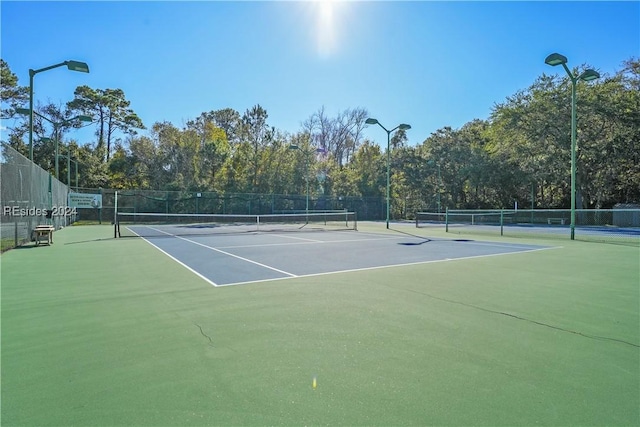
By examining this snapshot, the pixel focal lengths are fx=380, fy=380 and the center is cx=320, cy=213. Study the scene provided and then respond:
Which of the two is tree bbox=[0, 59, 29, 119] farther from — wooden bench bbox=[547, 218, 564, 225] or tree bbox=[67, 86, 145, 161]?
wooden bench bbox=[547, 218, 564, 225]

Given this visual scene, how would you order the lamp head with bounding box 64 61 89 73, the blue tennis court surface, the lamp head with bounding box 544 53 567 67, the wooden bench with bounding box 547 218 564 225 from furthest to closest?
the wooden bench with bounding box 547 218 564 225, the lamp head with bounding box 544 53 567 67, the lamp head with bounding box 64 61 89 73, the blue tennis court surface

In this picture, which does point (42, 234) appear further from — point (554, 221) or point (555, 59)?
point (554, 221)

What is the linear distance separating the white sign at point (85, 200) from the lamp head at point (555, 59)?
29622 millimetres

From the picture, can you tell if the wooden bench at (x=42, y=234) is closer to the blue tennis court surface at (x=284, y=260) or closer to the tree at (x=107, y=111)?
the blue tennis court surface at (x=284, y=260)

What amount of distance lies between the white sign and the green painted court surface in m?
24.9

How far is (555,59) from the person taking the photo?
13.7 metres

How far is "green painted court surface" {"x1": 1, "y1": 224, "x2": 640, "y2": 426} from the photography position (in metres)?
2.42

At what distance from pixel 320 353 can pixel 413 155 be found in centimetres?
4308

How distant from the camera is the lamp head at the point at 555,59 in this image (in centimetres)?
1362

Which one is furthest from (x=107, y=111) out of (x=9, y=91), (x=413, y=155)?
(x=413, y=155)

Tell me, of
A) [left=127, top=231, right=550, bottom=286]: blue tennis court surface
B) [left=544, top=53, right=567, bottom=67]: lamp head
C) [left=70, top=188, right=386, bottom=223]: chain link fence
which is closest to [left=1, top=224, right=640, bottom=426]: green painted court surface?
[left=127, top=231, right=550, bottom=286]: blue tennis court surface

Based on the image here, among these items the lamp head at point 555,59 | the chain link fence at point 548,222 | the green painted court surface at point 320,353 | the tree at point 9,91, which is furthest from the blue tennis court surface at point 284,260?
the tree at point 9,91

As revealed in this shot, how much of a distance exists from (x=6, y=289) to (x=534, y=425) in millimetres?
7013

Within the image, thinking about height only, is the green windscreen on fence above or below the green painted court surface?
above
